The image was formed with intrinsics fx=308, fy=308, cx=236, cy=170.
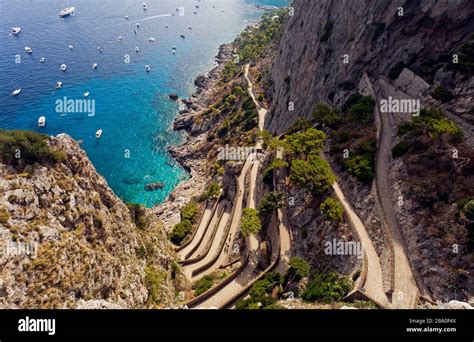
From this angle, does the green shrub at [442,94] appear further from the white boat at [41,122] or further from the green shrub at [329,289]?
the white boat at [41,122]

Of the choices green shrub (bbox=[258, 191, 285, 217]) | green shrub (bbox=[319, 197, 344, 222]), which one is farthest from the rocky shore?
green shrub (bbox=[319, 197, 344, 222])

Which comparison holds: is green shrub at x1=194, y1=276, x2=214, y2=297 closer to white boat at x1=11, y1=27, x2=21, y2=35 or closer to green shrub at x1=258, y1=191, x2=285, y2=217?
green shrub at x1=258, y1=191, x2=285, y2=217

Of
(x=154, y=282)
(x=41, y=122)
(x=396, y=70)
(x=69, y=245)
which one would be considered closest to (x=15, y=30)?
(x=41, y=122)

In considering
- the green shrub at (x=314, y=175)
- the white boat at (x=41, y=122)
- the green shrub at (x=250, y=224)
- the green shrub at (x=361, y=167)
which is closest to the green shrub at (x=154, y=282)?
the green shrub at (x=250, y=224)

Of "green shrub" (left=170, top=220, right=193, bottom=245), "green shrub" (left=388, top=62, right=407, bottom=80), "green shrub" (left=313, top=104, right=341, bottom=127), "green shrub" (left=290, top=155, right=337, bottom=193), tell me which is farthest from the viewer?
"green shrub" (left=170, top=220, right=193, bottom=245)

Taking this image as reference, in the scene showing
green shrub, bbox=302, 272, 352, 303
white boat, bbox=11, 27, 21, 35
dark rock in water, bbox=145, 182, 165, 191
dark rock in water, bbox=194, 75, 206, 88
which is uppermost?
white boat, bbox=11, 27, 21, 35

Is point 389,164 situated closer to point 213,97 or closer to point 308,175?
point 308,175

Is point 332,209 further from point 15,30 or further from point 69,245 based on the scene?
point 15,30
